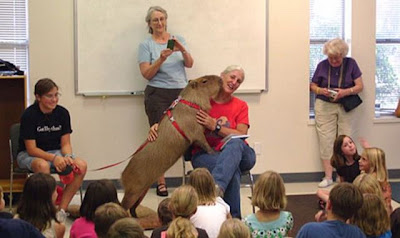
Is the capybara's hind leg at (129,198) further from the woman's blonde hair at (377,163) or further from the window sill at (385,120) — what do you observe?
the window sill at (385,120)

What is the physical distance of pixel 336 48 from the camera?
235 inches

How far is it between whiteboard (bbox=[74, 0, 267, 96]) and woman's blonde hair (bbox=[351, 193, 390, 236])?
3.24 meters

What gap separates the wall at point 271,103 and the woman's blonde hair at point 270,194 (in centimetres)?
288

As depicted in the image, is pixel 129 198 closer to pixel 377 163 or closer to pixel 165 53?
pixel 165 53

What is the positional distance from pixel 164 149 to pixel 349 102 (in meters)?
2.45

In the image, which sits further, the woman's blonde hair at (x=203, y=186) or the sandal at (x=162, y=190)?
the sandal at (x=162, y=190)

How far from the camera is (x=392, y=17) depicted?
21.4ft

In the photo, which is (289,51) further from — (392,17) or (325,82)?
(392,17)

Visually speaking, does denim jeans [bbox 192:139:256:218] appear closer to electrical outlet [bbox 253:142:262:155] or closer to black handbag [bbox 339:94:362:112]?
electrical outlet [bbox 253:142:262:155]

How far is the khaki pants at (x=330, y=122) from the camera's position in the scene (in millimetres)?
6145

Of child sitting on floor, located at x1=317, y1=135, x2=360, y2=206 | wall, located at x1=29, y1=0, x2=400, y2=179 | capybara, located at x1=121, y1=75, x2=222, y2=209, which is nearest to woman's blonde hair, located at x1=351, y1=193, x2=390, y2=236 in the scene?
capybara, located at x1=121, y1=75, x2=222, y2=209

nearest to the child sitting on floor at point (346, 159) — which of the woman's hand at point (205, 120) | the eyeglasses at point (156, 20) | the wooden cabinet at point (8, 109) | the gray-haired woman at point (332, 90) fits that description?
the woman's hand at point (205, 120)

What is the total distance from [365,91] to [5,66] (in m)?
3.53

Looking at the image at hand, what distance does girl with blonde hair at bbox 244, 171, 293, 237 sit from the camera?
318 centimetres
